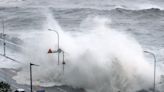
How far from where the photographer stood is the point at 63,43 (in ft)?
291

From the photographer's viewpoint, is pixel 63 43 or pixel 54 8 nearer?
pixel 63 43

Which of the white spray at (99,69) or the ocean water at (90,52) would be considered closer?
the white spray at (99,69)

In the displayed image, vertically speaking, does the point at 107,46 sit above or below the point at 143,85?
above

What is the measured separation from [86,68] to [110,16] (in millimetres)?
73100

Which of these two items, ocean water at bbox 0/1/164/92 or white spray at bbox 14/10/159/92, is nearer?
white spray at bbox 14/10/159/92

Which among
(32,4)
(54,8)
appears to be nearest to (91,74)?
(54,8)

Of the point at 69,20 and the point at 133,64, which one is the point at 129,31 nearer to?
the point at 69,20

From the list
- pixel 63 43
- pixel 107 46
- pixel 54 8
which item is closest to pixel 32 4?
pixel 54 8

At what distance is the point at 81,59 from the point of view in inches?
2891

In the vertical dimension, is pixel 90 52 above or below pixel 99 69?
above

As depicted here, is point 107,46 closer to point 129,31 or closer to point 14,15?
point 129,31

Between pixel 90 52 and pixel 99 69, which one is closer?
pixel 99 69

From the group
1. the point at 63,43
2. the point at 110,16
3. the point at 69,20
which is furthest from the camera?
the point at 110,16

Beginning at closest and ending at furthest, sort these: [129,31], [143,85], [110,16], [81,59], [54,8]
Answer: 1. [143,85]
2. [81,59]
3. [129,31]
4. [110,16]
5. [54,8]
